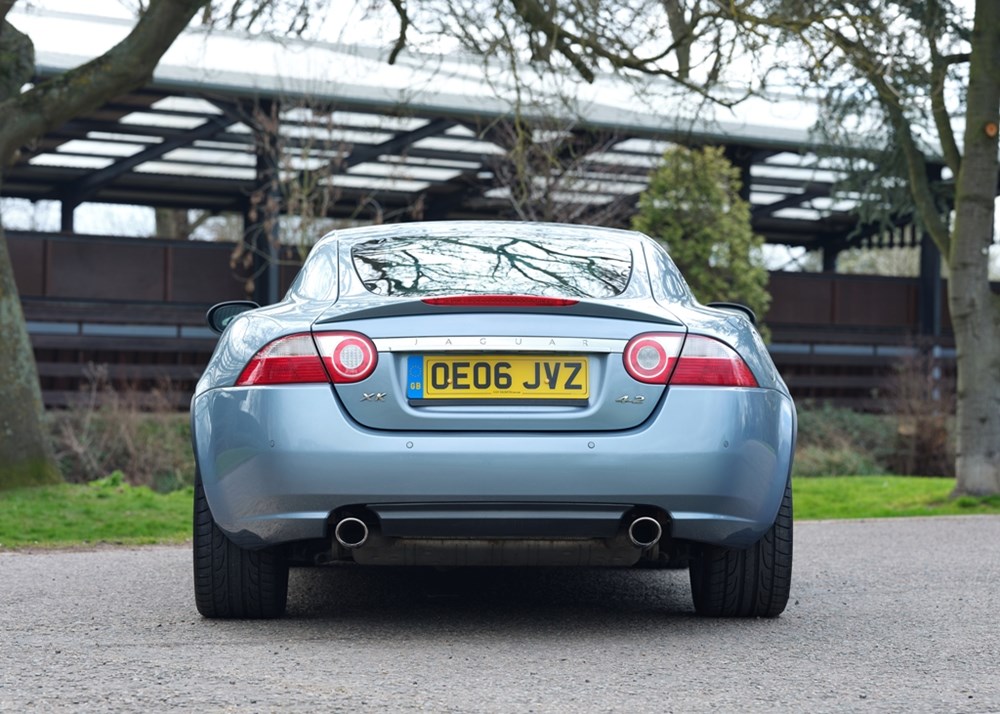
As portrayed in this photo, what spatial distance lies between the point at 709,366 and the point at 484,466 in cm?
82

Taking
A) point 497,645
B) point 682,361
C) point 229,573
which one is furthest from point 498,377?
point 229,573

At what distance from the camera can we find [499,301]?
471 centimetres

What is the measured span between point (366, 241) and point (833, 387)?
1900 cm

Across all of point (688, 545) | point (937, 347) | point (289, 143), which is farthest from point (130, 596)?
point (937, 347)

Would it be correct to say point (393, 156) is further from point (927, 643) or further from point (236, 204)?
point (927, 643)

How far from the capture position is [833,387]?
2353cm

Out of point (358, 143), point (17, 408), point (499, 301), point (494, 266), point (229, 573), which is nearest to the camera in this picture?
point (499, 301)

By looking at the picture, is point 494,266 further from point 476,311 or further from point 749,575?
point 749,575

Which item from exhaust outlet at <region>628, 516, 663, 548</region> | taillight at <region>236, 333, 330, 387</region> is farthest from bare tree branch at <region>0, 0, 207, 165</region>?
exhaust outlet at <region>628, 516, 663, 548</region>

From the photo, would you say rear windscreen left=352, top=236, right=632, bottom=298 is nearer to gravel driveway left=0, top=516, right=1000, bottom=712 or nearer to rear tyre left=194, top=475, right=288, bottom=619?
rear tyre left=194, top=475, right=288, bottom=619

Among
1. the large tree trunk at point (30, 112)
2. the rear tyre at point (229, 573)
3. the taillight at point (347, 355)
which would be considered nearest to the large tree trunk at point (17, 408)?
the large tree trunk at point (30, 112)

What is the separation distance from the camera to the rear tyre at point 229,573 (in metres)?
5.02

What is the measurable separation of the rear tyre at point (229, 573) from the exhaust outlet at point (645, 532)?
4.10ft

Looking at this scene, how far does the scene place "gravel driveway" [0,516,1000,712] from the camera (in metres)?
3.81
